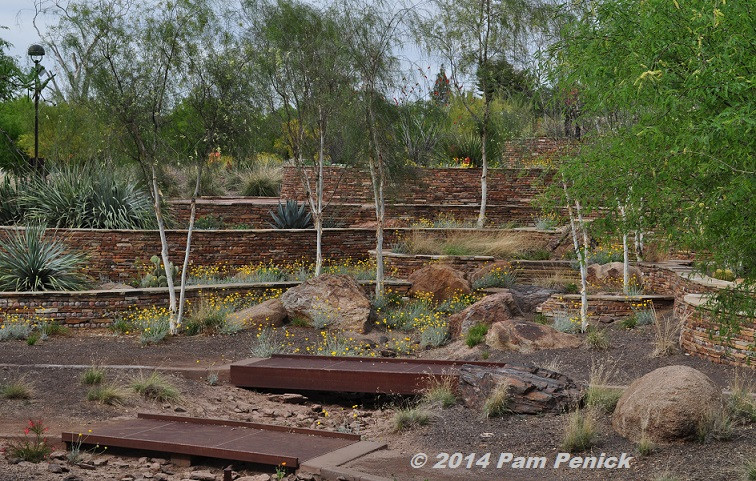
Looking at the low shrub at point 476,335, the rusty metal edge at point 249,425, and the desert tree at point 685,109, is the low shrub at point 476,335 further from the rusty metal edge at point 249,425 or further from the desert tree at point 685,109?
the desert tree at point 685,109

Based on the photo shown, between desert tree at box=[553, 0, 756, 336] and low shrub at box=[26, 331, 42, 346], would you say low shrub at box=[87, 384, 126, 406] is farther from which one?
desert tree at box=[553, 0, 756, 336]

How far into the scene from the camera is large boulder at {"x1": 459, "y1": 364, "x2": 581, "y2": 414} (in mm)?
9102

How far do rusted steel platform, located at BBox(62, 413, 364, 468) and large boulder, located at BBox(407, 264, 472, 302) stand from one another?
7.90 metres

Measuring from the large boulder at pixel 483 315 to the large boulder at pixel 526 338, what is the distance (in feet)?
3.27

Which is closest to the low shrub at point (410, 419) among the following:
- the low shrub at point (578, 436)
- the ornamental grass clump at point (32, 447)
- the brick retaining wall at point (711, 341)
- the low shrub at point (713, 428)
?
the low shrub at point (578, 436)

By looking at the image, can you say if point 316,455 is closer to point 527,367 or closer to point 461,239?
point 527,367

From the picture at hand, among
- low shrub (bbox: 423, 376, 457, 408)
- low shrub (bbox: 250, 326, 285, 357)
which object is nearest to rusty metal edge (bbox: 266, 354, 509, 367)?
low shrub (bbox: 250, 326, 285, 357)

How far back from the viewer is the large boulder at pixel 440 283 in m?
16.7

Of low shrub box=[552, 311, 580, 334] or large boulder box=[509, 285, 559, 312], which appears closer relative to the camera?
low shrub box=[552, 311, 580, 334]

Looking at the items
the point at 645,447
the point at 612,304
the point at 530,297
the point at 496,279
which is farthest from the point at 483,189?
the point at 645,447

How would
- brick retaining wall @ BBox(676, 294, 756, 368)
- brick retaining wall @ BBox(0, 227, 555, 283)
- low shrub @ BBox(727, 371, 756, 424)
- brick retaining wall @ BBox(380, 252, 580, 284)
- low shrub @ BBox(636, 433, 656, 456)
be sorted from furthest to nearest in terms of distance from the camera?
brick retaining wall @ BBox(380, 252, 580, 284) → brick retaining wall @ BBox(0, 227, 555, 283) → brick retaining wall @ BBox(676, 294, 756, 368) → low shrub @ BBox(727, 371, 756, 424) → low shrub @ BBox(636, 433, 656, 456)

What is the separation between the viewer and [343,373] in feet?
35.9

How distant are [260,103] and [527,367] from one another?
8.25 m

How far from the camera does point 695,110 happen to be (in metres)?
5.67
